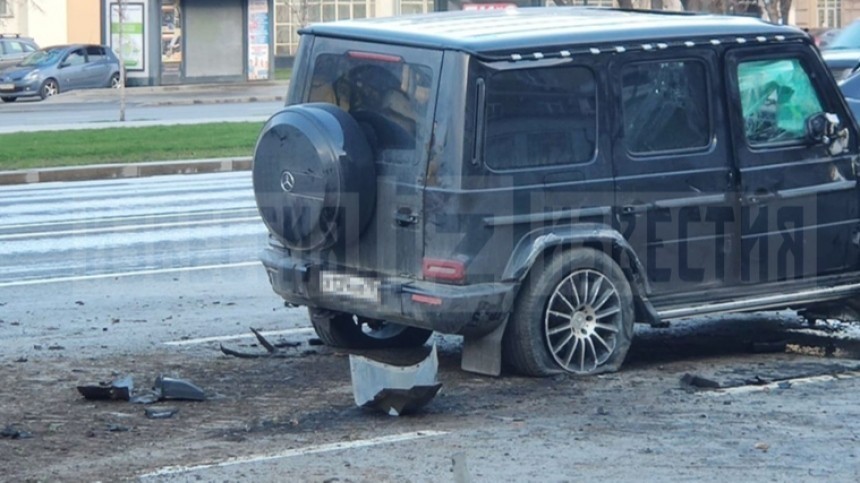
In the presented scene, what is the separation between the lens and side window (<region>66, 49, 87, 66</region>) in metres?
43.9

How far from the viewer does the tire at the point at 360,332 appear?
9164mm

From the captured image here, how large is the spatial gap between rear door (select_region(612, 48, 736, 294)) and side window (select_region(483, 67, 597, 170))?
189 mm

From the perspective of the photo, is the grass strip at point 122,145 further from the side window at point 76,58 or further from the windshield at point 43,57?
the side window at point 76,58

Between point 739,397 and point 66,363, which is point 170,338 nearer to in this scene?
point 66,363

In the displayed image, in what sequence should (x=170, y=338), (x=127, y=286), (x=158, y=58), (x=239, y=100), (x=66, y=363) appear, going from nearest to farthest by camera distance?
1. (x=66, y=363)
2. (x=170, y=338)
3. (x=127, y=286)
4. (x=239, y=100)
5. (x=158, y=58)

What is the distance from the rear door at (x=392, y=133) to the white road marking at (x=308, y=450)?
4.33 feet

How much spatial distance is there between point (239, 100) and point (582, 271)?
3322cm

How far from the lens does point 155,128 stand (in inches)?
1106

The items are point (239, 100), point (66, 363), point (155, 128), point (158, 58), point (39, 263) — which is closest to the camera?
point (66, 363)

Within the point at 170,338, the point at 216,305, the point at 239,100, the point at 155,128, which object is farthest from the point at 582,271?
the point at 239,100

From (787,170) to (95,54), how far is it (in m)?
38.3

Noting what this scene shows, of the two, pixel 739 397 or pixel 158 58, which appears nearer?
pixel 739 397

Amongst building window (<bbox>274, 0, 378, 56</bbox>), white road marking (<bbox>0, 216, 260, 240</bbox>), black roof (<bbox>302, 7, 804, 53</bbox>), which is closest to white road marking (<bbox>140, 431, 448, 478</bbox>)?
black roof (<bbox>302, 7, 804, 53</bbox>)

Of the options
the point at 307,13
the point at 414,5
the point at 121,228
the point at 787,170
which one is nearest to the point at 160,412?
the point at 787,170
